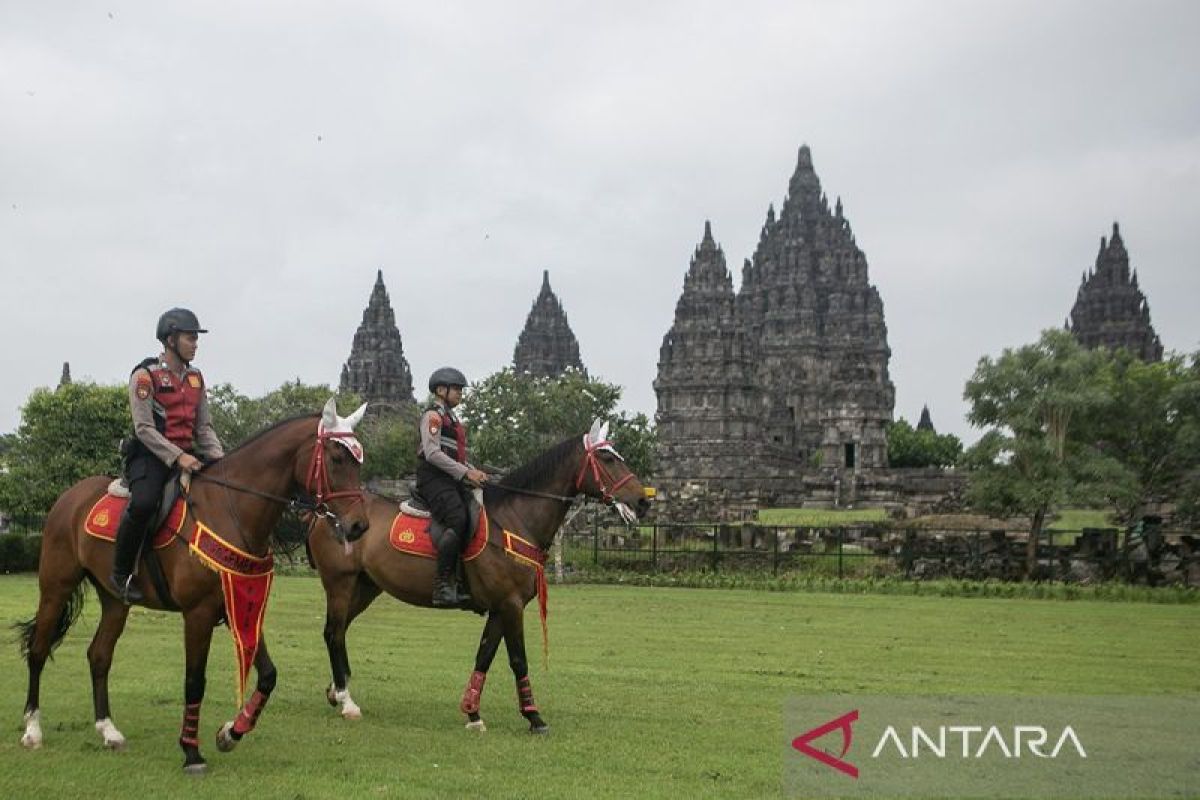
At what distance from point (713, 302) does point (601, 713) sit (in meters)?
102

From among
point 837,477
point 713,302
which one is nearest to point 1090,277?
point 713,302

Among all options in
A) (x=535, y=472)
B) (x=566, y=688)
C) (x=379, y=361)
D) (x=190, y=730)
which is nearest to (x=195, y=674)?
(x=190, y=730)

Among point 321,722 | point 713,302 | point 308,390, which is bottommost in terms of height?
point 321,722

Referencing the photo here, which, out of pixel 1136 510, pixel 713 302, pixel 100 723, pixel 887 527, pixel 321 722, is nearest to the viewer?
pixel 100 723

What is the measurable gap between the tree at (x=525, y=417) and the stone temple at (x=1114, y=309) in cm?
7336

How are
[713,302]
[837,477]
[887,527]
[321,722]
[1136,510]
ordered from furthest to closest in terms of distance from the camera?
[713,302]
[837,477]
[1136,510]
[887,527]
[321,722]

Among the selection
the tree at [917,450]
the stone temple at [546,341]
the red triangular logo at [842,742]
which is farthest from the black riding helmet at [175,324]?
the stone temple at [546,341]

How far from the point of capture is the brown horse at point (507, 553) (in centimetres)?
1229

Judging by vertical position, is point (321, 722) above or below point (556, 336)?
below

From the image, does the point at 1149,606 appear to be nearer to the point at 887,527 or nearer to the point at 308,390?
the point at 887,527

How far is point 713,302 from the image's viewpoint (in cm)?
11362

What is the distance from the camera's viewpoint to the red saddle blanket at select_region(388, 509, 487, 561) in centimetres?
1248

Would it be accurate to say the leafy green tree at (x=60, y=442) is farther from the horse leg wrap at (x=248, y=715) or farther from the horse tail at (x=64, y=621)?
the horse leg wrap at (x=248, y=715)

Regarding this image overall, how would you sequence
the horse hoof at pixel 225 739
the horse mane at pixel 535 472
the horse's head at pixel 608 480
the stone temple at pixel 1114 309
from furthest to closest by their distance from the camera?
the stone temple at pixel 1114 309
the horse mane at pixel 535 472
the horse's head at pixel 608 480
the horse hoof at pixel 225 739
